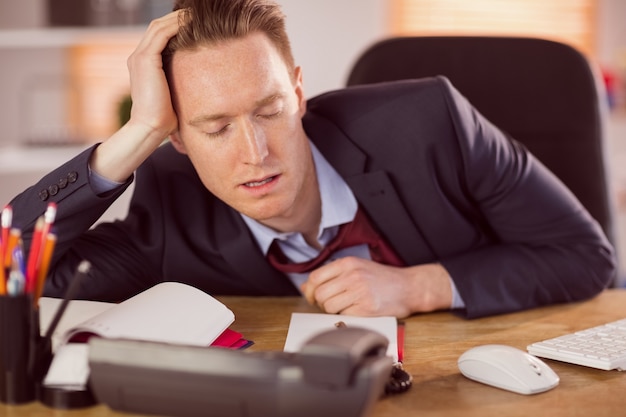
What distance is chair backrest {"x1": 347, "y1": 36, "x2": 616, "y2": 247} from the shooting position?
Answer: 6.07 ft

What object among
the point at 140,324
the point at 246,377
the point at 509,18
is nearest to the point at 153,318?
the point at 140,324

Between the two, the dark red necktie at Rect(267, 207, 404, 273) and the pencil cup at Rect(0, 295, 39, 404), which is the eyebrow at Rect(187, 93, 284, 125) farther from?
the pencil cup at Rect(0, 295, 39, 404)

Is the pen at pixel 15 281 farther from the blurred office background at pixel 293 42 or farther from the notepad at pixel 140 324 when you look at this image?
the blurred office background at pixel 293 42

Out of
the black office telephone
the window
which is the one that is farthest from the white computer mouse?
the window

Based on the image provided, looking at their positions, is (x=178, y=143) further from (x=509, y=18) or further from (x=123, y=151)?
(x=509, y=18)

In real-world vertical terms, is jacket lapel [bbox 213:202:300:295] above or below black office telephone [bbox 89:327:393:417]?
below

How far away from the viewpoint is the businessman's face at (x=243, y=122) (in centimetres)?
132

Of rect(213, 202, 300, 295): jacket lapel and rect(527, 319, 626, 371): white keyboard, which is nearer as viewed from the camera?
rect(527, 319, 626, 371): white keyboard

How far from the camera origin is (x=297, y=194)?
143 cm

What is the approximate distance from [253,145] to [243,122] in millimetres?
40

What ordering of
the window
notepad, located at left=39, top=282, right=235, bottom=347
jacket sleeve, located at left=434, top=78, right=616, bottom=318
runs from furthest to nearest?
the window, jacket sleeve, located at left=434, top=78, right=616, bottom=318, notepad, located at left=39, top=282, right=235, bottom=347

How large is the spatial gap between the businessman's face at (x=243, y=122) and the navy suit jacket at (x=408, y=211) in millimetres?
146

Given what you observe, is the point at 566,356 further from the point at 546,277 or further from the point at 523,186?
the point at 523,186

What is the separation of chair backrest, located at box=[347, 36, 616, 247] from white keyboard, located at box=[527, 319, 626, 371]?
0.68 meters
